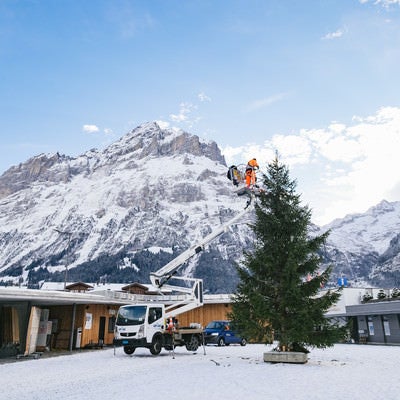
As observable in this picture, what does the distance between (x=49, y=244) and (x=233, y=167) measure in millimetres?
193238

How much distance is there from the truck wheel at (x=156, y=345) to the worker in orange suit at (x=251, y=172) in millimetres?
10037

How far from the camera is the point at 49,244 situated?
641 feet

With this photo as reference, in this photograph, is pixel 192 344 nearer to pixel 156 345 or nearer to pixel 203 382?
pixel 156 345

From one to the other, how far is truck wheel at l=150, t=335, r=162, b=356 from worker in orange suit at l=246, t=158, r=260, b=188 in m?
10.0

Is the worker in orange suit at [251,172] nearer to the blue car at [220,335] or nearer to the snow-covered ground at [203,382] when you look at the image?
the snow-covered ground at [203,382]

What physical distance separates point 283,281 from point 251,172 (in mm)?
8821

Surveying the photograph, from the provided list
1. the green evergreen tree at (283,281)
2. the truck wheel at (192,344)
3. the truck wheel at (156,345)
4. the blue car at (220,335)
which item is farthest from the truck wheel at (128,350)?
the blue car at (220,335)

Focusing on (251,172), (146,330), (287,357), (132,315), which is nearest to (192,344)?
(146,330)

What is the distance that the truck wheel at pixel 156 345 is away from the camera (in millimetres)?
18902

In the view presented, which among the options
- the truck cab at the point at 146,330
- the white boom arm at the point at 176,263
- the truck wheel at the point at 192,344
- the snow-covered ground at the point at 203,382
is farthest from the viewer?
the white boom arm at the point at 176,263

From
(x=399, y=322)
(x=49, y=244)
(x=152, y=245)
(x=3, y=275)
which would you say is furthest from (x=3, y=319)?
(x=49, y=244)

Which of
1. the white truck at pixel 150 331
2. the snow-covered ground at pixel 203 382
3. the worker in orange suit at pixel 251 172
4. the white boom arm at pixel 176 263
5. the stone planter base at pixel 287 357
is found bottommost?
the snow-covered ground at pixel 203 382

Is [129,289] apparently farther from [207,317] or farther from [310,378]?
[310,378]

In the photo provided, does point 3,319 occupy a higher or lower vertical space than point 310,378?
higher
